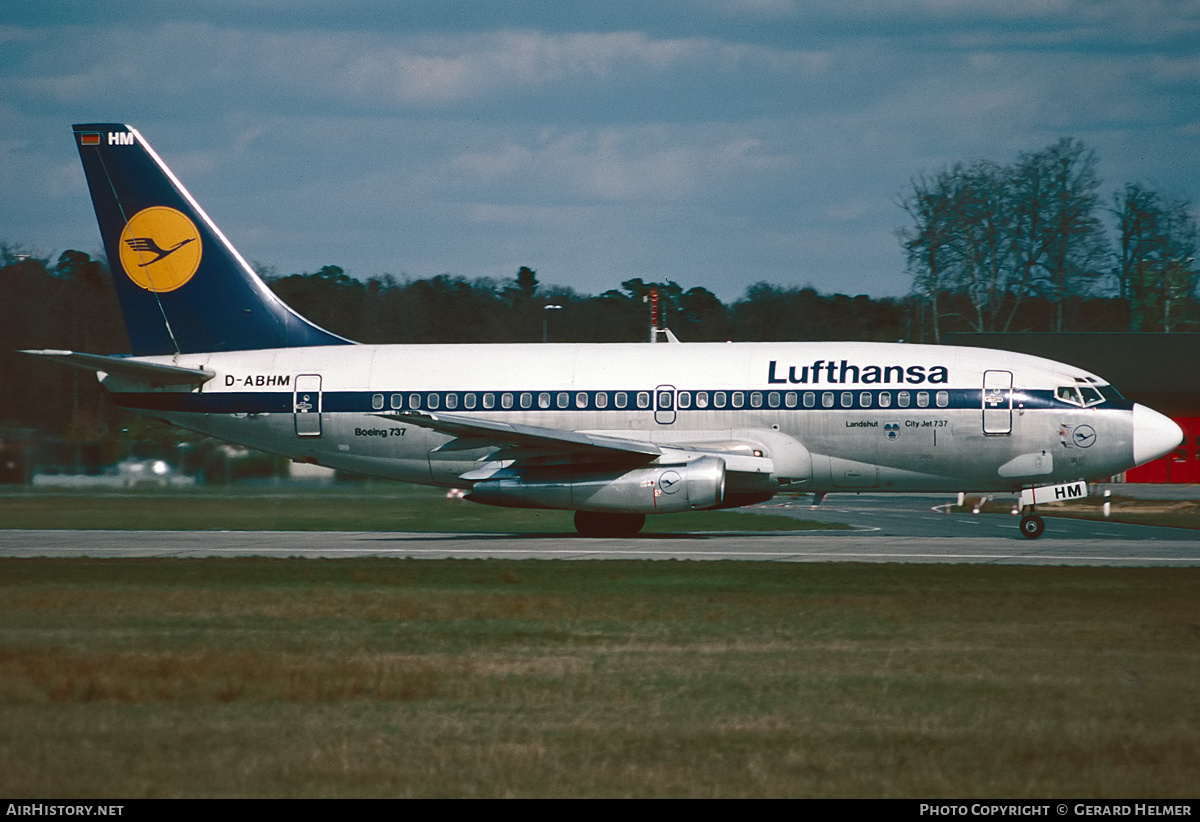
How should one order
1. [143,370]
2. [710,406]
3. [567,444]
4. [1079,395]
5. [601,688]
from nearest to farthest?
1. [601,688]
2. [567,444]
3. [1079,395]
4. [710,406]
5. [143,370]

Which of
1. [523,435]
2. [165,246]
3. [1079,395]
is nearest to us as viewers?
[523,435]

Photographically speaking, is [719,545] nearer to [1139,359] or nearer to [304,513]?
[304,513]

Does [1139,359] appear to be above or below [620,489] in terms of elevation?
above

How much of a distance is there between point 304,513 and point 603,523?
10.6m

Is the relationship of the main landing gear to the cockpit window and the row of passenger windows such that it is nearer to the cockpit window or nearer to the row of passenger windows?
the cockpit window

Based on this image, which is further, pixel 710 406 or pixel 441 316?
pixel 441 316

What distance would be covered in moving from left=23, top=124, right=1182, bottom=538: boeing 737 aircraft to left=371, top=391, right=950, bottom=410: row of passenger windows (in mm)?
41

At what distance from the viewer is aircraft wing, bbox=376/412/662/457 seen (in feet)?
91.6

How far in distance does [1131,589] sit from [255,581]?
11.8 m

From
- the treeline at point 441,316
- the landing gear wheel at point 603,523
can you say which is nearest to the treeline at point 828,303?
the treeline at point 441,316

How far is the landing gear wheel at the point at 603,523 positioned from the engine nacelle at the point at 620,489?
1.92 meters

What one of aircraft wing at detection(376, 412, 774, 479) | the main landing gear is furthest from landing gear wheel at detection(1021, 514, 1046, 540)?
aircraft wing at detection(376, 412, 774, 479)

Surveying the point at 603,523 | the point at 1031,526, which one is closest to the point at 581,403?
the point at 603,523

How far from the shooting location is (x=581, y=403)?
29.9 m
